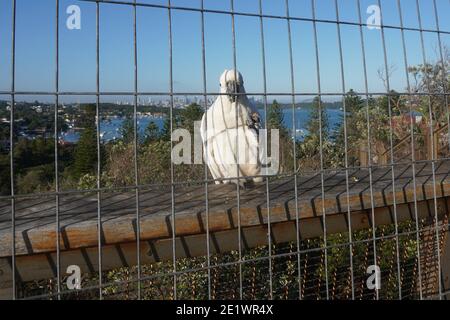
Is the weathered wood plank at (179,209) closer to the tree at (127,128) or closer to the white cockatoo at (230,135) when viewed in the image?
the white cockatoo at (230,135)

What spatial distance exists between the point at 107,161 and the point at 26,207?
441cm

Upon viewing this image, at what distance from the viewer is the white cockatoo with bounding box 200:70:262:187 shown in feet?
9.26

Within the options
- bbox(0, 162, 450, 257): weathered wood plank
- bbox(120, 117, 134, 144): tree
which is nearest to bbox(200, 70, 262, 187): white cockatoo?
bbox(0, 162, 450, 257): weathered wood plank

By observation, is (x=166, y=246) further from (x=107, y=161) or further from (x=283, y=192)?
(x=107, y=161)

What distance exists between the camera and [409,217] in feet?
8.89

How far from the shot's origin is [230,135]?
9.44 feet

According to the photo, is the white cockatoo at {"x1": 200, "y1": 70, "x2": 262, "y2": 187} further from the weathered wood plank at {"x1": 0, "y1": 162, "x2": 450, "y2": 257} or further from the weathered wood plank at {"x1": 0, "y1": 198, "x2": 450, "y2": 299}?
the weathered wood plank at {"x1": 0, "y1": 198, "x2": 450, "y2": 299}

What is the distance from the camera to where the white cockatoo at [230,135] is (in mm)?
2822

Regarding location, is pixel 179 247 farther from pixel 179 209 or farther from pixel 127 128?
pixel 127 128

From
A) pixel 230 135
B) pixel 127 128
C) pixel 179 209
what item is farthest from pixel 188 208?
pixel 127 128
